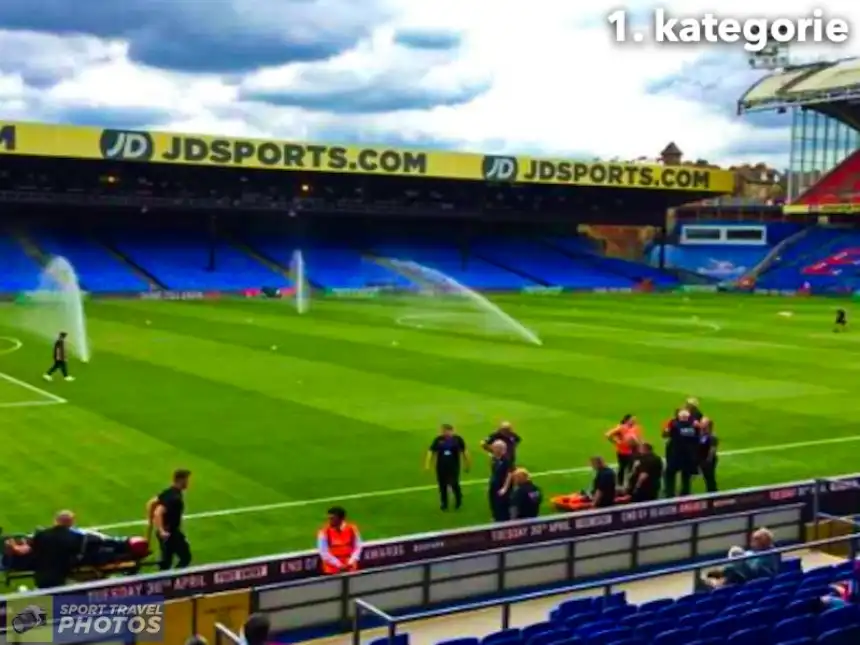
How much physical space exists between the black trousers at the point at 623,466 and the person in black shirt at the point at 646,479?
139 cm

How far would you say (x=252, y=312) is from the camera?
59.8 metres

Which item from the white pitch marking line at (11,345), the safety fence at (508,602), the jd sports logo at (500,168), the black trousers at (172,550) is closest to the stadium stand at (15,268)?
the white pitch marking line at (11,345)

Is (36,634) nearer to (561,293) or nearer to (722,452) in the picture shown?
(722,452)

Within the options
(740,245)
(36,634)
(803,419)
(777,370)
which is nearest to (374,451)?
(803,419)

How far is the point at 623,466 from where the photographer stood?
1919cm

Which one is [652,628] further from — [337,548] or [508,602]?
[337,548]

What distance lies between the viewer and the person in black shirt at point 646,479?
55.1 ft

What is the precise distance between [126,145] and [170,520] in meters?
63.4

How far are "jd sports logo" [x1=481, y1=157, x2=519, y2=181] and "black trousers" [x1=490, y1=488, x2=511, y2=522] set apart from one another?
234ft

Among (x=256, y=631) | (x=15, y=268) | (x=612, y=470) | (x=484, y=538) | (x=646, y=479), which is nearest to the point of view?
(x=256, y=631)

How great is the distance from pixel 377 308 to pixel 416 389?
32626mm

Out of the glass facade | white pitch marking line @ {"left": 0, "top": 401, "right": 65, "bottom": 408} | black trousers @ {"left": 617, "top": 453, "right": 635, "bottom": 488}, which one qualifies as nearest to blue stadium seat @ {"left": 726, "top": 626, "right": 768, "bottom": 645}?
black trousers @ {"left": 617, "top": 453, "right": 635, "bottom": 488}

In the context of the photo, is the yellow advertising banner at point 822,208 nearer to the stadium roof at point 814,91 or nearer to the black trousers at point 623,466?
the stadium roof at point 814,91

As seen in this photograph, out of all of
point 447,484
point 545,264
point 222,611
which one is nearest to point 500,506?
point 447,484
